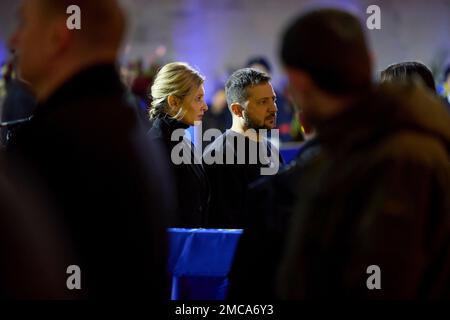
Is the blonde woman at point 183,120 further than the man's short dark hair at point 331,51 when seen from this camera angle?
Yes

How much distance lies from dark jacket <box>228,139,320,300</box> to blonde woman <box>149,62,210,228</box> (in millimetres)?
1526

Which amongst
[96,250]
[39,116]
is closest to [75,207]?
[96,250]

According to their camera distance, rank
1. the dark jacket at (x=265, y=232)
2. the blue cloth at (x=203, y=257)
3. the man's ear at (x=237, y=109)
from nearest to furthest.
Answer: the dark jacket at (x=265, y=232) → the blue cloth at (x=203, y=257) → the man's ear at (x=237, y=109)

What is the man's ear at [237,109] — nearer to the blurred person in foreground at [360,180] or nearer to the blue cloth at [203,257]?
the blue cloth at [203,257]

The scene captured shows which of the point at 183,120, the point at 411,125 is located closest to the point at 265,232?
the point at 411,125

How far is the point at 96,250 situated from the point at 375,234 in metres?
0.61

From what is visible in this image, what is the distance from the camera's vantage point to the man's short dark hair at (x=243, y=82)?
4121mm

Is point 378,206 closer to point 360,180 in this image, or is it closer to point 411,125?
point 360,180

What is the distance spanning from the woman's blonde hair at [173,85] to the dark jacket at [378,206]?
7.09 ft

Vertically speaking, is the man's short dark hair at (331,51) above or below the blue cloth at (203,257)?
above

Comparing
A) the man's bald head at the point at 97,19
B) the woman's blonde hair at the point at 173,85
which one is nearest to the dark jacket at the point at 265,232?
the man's bald head at the point at 97,19

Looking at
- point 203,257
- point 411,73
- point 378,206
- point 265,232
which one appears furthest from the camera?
point 411,73

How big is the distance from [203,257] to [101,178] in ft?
4.19

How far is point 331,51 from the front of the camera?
5.72 feet
